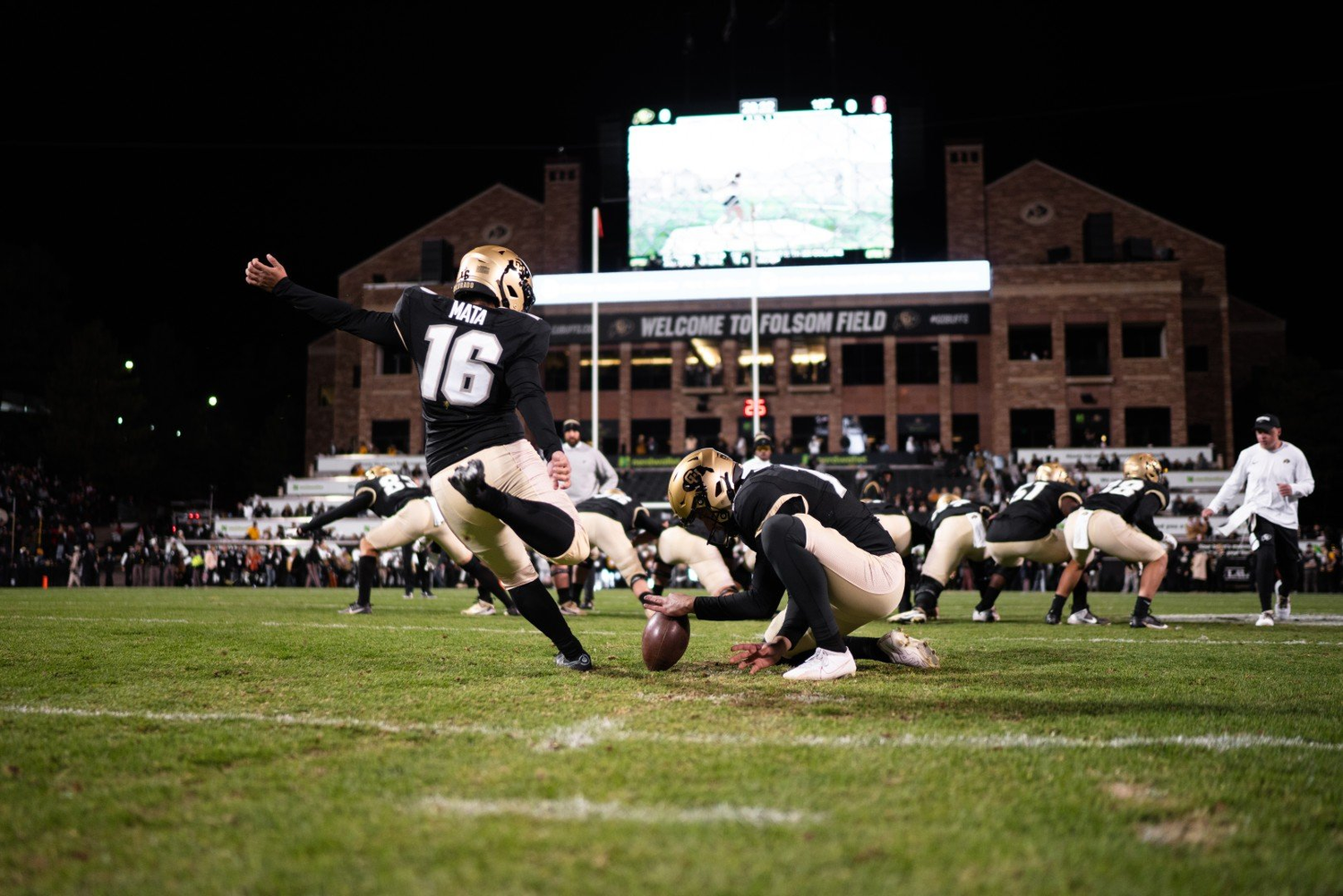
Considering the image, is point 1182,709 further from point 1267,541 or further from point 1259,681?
point 1267,541

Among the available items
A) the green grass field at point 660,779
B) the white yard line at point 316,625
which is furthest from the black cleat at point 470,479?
the white yard line at point 316,625

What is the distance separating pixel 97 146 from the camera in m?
30.7

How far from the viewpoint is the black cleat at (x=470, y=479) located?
197 inches

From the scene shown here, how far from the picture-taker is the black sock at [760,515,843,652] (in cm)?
535

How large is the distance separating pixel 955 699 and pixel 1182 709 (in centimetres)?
98

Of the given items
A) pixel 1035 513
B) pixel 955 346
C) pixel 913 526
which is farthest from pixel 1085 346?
pixel 913 526

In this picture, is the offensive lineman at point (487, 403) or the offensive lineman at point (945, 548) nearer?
the offensive lineman at point (487, 403)

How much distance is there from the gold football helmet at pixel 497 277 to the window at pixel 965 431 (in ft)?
144

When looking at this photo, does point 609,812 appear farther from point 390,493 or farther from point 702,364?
point 702,364

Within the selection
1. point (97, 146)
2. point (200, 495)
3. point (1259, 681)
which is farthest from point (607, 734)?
point (200, 495)

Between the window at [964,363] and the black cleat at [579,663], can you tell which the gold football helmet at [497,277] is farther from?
the window at [964,363]

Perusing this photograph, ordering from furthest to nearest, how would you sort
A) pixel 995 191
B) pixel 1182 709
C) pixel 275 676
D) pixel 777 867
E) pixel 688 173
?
pixel 995 191
pixel 688 173
pixel 275 676
pixel 1182 709
pixel 777 867

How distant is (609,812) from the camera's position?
2.60 metres

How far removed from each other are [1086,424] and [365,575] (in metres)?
41.6
